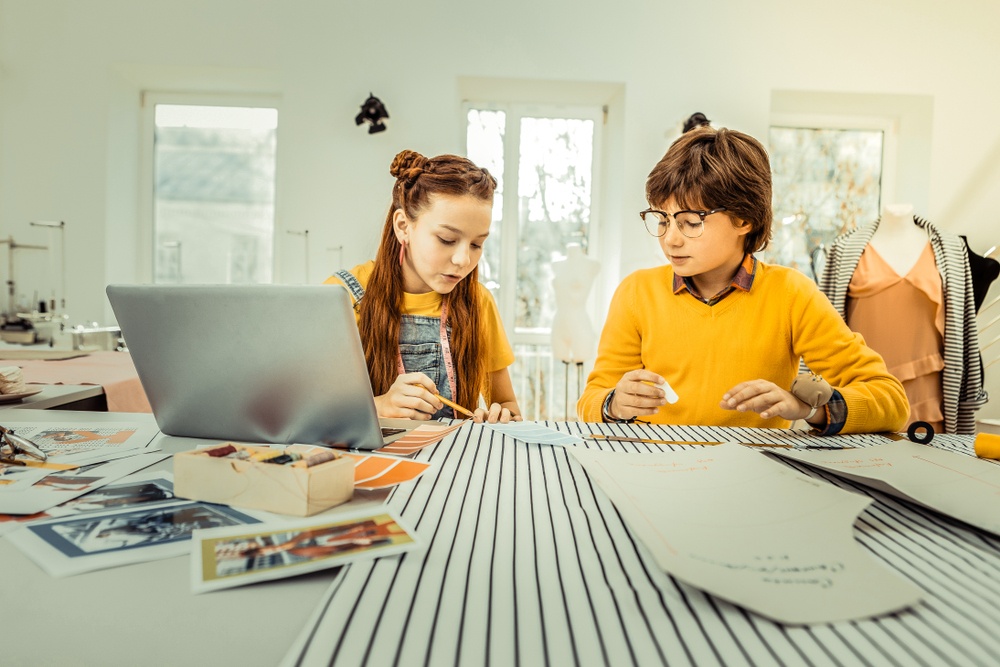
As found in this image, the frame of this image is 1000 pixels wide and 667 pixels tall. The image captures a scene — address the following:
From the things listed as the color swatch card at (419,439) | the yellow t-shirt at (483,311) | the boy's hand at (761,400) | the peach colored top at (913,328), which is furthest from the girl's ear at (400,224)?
the peach colored top at (913,328)

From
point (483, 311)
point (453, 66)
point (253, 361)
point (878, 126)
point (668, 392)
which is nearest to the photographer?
point (253, 361)

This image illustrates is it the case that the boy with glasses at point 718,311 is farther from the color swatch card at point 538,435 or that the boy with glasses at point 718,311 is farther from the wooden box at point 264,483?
the wooden box at point 264,483

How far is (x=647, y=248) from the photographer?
2.89 m

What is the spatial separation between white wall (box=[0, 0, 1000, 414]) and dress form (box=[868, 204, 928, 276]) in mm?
919

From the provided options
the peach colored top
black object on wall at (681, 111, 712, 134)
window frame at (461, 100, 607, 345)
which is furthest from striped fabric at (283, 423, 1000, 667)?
window frame at (461, 100, 607, 345)

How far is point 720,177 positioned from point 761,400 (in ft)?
1.57

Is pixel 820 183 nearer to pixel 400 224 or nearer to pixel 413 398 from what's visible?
pixel 400 224

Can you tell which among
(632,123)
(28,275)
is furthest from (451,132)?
(28,275)

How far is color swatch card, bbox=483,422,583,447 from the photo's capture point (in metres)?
0.73

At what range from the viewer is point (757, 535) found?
0.39 meters

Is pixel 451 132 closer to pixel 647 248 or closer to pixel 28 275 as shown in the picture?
pixel 647 248

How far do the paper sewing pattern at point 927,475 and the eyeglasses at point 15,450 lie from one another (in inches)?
30.5

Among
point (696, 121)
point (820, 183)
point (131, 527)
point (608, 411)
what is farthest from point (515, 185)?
point (131, 527)

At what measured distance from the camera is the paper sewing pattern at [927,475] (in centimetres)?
46
